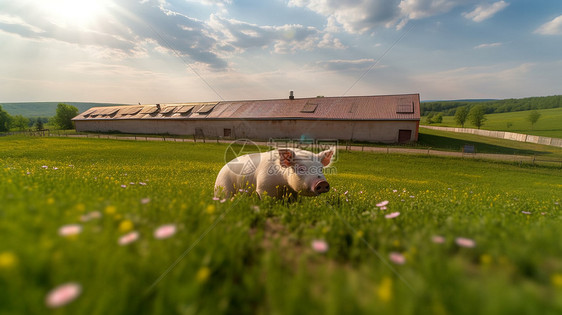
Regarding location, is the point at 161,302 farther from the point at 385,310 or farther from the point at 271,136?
the point at 271,136

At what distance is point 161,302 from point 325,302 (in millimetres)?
906

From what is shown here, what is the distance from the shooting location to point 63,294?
111 centimetres

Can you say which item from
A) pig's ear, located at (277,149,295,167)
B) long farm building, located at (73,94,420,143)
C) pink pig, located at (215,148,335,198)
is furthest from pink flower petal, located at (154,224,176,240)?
long farm building, located at (73,94,420,143)

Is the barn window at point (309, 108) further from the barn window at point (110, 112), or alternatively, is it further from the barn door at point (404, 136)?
the barn window at point (110, 112)

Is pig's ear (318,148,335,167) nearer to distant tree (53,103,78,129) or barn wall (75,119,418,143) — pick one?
barn wall (75,119,418,143)

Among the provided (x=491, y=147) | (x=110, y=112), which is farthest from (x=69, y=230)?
(x=110, y=112)

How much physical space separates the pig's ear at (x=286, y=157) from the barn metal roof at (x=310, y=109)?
103 feet

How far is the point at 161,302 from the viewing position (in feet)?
3.93

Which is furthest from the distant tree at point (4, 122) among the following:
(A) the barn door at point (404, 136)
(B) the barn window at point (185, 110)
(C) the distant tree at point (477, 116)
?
(C) the distant tree at point (477, 116)

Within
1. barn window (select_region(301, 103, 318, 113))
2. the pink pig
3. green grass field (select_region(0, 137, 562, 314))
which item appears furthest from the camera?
barn window (select_region(301, 103, 318, 113))

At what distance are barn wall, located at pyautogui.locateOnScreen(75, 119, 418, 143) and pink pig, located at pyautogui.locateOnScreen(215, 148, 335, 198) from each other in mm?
30937

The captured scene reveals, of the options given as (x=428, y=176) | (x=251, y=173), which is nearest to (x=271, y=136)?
(x=428, y=176)

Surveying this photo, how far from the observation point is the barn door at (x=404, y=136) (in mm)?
32656

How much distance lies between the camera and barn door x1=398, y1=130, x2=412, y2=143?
3266 centimetres
